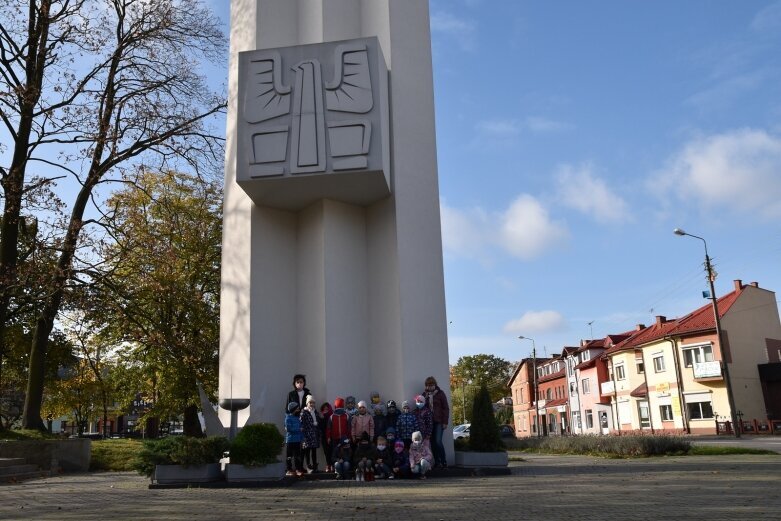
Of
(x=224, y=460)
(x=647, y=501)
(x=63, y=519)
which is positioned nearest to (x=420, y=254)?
(x=224, y=460)

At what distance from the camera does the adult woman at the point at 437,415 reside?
1359 centimetres

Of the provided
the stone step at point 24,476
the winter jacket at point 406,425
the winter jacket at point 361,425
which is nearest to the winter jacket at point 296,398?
the winter jacket at point 361,425

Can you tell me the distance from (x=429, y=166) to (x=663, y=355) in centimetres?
3387

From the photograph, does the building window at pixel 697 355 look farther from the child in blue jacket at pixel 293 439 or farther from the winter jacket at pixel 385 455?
the child in blue jacket at pixel 293 439

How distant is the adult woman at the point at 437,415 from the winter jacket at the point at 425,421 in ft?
0.37

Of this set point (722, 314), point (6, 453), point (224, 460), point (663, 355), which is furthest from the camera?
point (663, 355)

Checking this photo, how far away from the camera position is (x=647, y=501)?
28.1 feet

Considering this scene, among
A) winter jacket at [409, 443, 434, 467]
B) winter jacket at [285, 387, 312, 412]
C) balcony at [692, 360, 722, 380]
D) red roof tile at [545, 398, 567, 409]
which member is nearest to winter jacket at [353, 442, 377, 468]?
winter jacket at [409, 443, 434, 467]

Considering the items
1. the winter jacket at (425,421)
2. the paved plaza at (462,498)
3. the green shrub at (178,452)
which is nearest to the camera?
the paved plaza at (462,498)

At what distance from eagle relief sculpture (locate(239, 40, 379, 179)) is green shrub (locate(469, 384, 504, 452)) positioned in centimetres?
558

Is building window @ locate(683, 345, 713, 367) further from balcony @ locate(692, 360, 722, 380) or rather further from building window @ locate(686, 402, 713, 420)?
building window @ locate(686, 402, 713, 420)

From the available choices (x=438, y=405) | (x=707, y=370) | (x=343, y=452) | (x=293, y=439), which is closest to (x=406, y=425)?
(x=438, y=405)

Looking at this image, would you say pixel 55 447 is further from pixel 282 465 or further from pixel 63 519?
pixel 63 519

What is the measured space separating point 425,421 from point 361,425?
4.21ft
